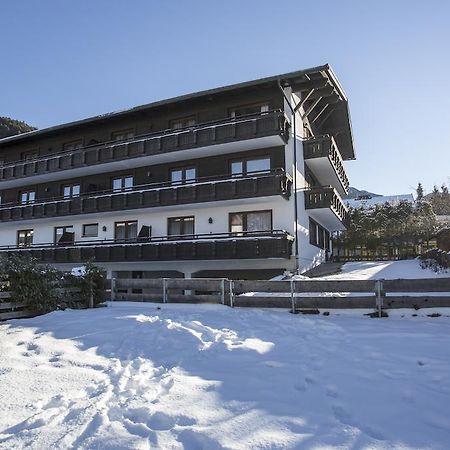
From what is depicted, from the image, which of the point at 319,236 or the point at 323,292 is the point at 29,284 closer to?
the point at 323,292

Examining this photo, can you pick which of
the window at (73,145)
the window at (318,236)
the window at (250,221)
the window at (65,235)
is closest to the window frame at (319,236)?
the window at (318,236)

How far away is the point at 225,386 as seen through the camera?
493 centimetres

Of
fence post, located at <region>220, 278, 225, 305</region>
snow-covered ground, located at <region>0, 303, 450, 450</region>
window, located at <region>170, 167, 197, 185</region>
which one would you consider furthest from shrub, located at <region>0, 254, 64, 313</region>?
window, located at <region>170, 167, 197, 185</region>

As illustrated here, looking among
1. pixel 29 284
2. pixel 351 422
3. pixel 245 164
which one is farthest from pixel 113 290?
pixel 245 164

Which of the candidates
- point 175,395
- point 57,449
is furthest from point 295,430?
point 57,449

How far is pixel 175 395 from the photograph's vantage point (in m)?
4.60

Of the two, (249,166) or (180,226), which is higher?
(249,166)

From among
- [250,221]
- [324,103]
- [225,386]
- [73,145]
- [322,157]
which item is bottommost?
[225,386]

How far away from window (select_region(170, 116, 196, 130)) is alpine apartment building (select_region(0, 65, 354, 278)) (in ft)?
0.20

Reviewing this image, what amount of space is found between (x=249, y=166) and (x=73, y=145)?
43.8 feet

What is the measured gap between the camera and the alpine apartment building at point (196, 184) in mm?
19656

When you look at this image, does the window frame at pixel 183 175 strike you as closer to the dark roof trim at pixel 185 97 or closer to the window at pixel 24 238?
the dark roof trim at pixel 185 97

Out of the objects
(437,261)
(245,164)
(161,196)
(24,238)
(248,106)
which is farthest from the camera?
(24,238)

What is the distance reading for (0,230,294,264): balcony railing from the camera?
60.8 ft
